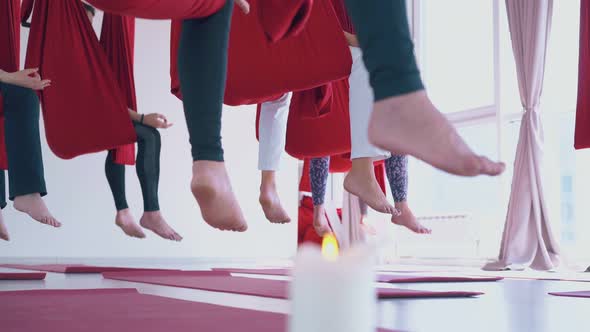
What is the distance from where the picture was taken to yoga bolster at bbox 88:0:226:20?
4.04ft

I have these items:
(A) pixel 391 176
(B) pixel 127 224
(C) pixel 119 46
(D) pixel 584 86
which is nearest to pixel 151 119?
(C) pixel 119 46

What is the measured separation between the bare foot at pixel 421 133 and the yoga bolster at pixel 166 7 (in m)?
0.44

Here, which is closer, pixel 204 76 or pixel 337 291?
pixel 337 291

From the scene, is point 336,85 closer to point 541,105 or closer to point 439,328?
point 439,328

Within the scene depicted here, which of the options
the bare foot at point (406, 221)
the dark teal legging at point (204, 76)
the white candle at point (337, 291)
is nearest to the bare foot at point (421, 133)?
the dark teal legging at point (204, 76)

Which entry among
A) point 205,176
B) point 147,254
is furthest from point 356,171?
point 147,254

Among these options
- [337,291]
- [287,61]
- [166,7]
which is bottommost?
[337,291]

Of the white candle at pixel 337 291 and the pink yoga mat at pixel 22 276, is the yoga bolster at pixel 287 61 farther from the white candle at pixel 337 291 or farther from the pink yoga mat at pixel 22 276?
the white candle at pixel 337 291

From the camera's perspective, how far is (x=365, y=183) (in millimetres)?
2266

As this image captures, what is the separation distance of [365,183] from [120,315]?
4.32 ft

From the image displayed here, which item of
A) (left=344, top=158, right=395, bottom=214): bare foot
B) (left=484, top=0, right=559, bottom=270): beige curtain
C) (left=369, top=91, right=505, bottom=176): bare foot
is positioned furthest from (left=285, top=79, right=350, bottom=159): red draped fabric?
(left=484, top=0, right=559, bottom=270): beige curtain

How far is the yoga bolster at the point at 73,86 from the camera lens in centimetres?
265

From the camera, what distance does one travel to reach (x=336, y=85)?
8.82 ft

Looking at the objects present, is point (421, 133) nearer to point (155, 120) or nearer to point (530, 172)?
point (155, 120)
